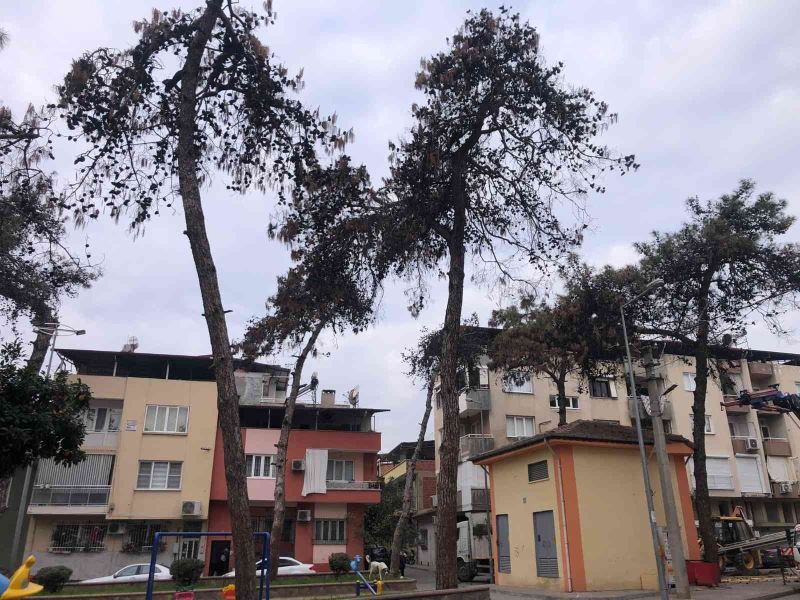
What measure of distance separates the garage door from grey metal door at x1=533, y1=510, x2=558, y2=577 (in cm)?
2816

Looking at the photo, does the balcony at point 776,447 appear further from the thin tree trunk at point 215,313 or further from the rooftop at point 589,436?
the thin tree trunk at point 215,313

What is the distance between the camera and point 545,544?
20.6 metres

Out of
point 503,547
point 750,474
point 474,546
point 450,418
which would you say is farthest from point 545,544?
point 750,474

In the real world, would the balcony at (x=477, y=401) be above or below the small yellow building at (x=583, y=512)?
above

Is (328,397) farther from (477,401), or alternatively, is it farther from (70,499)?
(70,499)

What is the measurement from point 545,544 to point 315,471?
16.9 metres

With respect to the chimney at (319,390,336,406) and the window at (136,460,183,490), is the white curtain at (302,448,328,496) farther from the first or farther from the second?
the window at (136,460,183,490)

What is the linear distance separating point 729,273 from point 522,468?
1027 centimetres

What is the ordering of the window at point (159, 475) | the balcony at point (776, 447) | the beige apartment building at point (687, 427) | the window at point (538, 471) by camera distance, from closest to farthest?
the window at point (538, 471)
the window at point (159, 475)
the beige apartment building at point (687, 427)
the balcony at point (776, 447)

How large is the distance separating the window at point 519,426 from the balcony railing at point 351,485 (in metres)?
10.1

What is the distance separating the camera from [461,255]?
14.2 meters

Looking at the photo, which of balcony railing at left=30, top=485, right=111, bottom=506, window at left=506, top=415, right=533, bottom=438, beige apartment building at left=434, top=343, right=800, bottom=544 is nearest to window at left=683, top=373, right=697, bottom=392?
beige apartment building at left=434, top=343, right=800, bottom=544

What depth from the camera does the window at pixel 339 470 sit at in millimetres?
36094

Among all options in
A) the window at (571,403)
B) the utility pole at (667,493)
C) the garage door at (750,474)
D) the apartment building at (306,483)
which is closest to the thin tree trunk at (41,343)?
the apartment building at (306,483)
